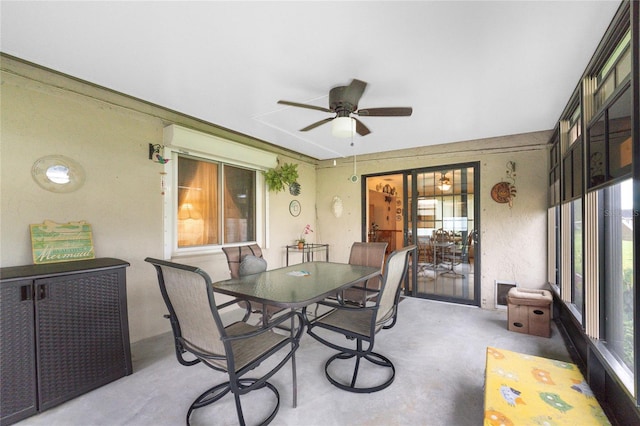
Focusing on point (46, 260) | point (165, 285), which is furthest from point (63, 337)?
point (165, 285)

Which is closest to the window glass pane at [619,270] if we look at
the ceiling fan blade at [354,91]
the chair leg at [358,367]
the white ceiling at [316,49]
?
the white ceiling at [316,49]

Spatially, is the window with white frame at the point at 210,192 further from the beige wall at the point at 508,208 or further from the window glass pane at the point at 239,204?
the beige wall at the point at 508,208

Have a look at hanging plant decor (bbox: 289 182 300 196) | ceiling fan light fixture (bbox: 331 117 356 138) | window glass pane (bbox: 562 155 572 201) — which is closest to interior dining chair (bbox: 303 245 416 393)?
ceiling fan light fixture (bbox: 331 117 356 138)

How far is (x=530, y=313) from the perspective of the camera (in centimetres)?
309

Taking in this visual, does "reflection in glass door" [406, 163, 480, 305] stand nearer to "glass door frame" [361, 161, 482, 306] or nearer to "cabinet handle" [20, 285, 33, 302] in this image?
"glass door frame" [361, 161, 482, 306]

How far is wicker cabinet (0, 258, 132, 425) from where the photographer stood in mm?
1767

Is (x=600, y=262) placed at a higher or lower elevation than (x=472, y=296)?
higher

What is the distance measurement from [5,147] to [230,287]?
6.88 feet

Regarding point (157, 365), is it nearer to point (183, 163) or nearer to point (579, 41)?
point (183, 163)

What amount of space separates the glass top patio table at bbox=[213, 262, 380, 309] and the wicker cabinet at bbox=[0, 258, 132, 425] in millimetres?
874

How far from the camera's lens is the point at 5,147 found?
2133 millimetres

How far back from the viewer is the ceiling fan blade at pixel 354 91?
2.21 metres

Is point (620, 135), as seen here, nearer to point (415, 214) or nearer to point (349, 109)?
point (349, 109)

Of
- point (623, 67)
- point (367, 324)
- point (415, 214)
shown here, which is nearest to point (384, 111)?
point (623, 67)
